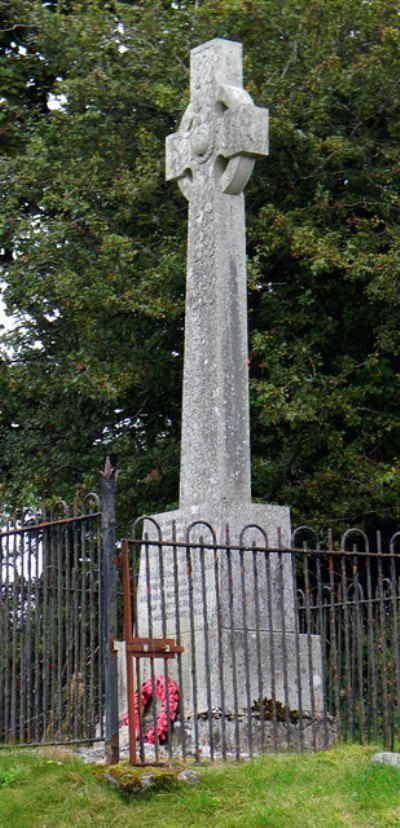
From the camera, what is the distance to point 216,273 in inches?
515

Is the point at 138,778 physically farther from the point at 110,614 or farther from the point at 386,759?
the point at 386,759

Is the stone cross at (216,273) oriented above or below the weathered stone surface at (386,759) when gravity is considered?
above

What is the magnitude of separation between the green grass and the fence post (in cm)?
27

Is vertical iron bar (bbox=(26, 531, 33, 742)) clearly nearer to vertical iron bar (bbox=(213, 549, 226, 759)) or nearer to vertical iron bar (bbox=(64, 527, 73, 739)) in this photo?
vertical iron bar (bbox=(64, 527, 73, 739))

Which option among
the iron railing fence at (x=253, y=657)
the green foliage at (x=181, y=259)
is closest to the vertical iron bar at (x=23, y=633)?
the iron railing fence at (x=253, y=657)

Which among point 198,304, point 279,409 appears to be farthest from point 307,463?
point 198,304

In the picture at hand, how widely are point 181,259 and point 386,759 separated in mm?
9482

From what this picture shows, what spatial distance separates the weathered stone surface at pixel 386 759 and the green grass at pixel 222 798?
9cm

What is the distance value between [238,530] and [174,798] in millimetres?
3289

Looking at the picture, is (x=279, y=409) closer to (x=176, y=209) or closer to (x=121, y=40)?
(x=176, y=209)

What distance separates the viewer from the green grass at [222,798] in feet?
29.1

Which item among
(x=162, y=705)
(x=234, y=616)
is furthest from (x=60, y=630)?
(x=234, y=616)

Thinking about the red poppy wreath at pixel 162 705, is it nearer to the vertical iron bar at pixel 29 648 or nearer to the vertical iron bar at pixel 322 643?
the vertical iron bar at pixel 29 648

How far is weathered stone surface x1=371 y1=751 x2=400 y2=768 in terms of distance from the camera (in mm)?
9891
